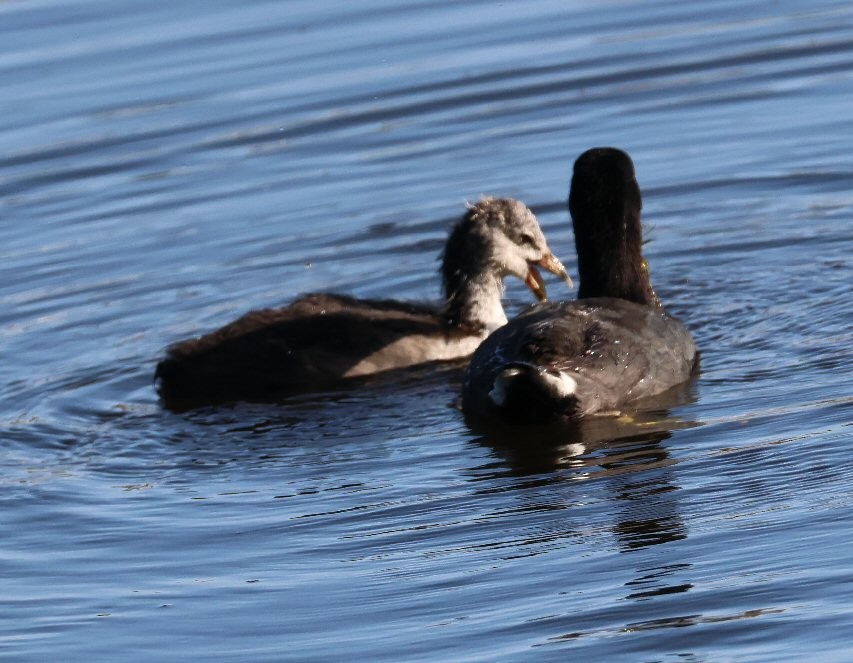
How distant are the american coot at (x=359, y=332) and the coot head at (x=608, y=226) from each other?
75 centimetres

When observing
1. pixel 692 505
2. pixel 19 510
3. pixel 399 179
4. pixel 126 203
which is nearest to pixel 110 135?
pixel 126 203

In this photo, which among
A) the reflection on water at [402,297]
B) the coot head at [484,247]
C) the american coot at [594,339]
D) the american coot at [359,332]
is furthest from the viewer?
the coot head at [484,247]

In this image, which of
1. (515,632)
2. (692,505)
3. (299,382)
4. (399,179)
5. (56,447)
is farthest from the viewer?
(399,179)

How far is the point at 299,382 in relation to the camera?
10.3 meters

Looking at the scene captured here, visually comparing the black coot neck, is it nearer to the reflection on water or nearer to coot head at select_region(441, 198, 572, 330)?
the reflection on water

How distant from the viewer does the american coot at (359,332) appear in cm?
1015

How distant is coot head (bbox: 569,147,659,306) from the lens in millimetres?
10500

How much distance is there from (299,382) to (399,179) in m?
4.07

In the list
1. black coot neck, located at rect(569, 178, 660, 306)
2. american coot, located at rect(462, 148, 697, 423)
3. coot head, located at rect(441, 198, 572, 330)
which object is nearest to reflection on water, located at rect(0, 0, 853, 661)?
american coot, located at rect(462, 148, 697, 423)

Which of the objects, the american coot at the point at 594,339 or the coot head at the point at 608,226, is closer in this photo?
the american coot at the point at 594,339

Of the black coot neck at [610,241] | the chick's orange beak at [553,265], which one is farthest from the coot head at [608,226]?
the chick's orange beak at [553,265]

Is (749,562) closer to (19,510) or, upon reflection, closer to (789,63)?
(19,510)

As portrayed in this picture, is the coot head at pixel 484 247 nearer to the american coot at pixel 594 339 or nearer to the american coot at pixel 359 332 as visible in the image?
the american coot at pixel 359 332

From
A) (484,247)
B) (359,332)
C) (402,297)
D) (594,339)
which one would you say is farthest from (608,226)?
(402,297)
